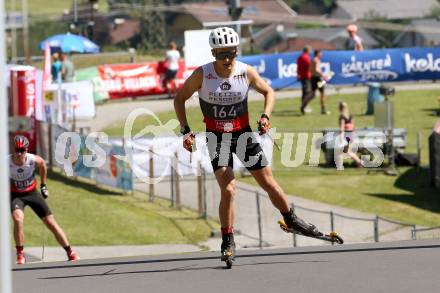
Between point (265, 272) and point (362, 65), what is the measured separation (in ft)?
88.4

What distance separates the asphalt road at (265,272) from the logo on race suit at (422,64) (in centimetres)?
2585

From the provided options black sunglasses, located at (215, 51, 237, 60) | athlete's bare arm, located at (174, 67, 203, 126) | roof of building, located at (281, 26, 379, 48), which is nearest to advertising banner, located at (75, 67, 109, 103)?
athlete's bare arm, located at (174, 67, 203, 126)

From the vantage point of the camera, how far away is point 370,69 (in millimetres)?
35656

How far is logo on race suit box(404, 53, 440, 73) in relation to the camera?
119 ft

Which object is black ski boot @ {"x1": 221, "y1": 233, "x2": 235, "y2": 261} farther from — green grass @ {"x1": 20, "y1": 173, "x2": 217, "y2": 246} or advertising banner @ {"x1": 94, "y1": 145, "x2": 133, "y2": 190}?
advertising banner @ {"x1": 94, "y1": 145, "x2": 133, "y2": 190}

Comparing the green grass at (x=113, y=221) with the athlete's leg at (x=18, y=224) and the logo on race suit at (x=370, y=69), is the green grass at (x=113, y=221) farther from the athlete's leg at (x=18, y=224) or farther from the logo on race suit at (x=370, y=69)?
the logo on race suit at (x=370, y=69)

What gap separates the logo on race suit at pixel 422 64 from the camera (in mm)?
36219

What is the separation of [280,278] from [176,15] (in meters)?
82.5

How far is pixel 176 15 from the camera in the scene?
9044 cm

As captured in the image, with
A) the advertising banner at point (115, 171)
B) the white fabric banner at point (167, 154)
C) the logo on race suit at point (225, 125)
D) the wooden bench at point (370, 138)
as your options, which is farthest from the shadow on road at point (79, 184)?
the logo on race suit at point (225, 125)

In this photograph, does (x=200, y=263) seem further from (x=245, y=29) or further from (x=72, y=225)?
(x=245, y=29)

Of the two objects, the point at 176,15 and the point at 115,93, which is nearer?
the point at 115,93

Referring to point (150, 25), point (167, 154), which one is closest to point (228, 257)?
point (167, 154)

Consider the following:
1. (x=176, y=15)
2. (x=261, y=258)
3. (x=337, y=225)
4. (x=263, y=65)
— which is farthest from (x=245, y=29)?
(x=176, y=15)
